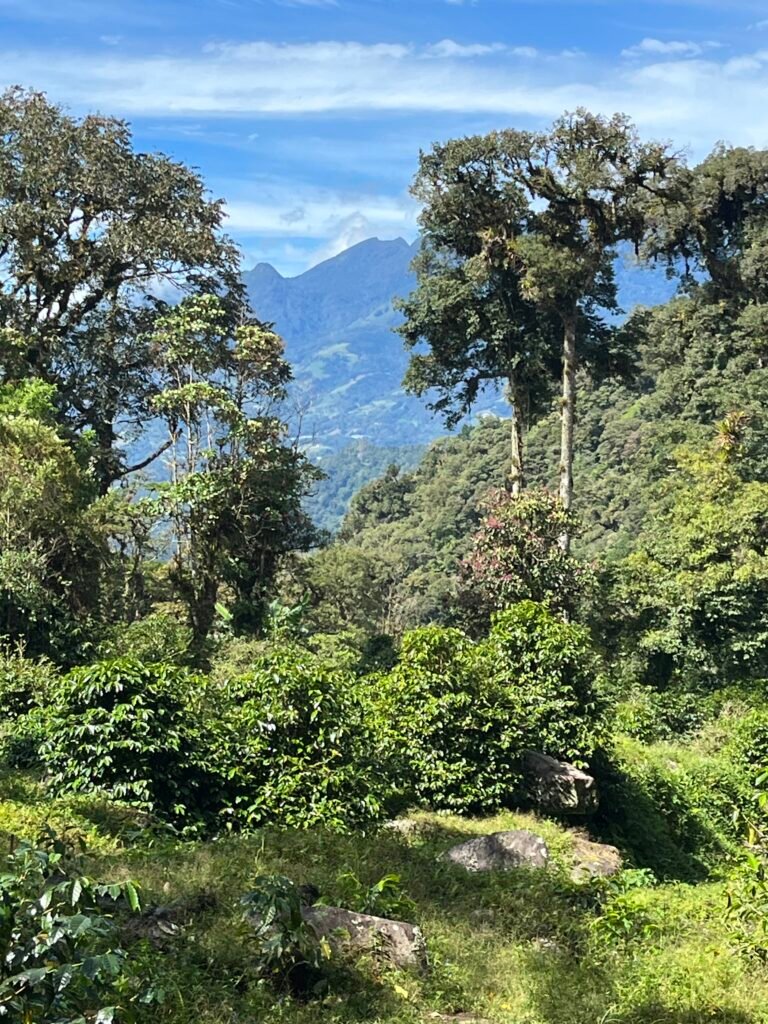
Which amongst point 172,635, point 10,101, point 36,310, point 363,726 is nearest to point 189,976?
point 363,726

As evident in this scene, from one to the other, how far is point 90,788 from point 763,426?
23.4 meters

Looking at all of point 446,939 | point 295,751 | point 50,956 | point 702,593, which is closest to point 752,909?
point 446,939

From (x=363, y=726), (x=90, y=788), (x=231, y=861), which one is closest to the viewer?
(x=231, y=861)

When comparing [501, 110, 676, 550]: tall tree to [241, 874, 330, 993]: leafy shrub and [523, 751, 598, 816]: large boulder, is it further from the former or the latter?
[241, 874, 330, 993]: leafy shrub

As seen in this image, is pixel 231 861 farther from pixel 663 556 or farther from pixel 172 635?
pixel 663 556

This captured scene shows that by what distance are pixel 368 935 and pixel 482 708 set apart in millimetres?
5384

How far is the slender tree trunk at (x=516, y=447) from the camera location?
21.0m

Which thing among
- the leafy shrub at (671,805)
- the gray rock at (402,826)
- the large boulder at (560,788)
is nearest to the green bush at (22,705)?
the gray rock at (402,826)

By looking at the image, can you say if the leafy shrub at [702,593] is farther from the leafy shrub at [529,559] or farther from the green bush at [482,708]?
the green bush at [482,708]

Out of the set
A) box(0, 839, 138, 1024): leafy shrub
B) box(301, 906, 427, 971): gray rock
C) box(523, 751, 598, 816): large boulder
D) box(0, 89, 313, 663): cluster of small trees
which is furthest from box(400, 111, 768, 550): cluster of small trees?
box(0, 839, 138, 1024): leafy shrub

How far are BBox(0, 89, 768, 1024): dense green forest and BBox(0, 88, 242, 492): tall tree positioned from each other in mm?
86

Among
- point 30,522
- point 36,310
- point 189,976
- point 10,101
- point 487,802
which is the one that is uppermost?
point 10,101

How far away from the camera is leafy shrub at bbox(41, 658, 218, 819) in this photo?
8.25m

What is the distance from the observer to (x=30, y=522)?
1388 cm
